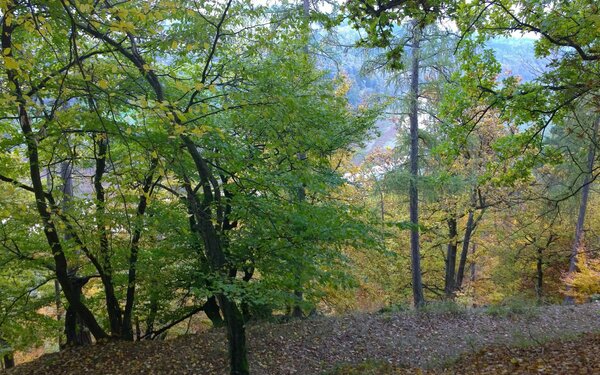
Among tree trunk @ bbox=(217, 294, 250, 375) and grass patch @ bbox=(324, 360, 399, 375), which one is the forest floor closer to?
grass patch @ bbox=(324, 360, 399, 375)

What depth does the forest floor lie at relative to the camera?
6.88 meters

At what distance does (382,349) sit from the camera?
30.7 feet

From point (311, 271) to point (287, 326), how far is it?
4593 mm

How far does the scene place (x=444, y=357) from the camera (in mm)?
7965

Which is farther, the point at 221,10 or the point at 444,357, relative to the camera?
the point at 444,357

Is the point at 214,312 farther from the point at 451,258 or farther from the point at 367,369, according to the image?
the point at 451,258

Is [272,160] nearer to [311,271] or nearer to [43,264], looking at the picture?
[311,271]

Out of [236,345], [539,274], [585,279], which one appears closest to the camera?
[236,345]

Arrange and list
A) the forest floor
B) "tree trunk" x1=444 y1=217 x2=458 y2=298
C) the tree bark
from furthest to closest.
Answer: "tree trunk" x1=444 y1=217 x2=458 y2=298 → the forest floor → the tree bark

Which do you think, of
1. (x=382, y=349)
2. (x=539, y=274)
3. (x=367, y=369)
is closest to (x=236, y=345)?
(x=367, y=369)

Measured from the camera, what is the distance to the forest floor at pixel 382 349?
271 inches

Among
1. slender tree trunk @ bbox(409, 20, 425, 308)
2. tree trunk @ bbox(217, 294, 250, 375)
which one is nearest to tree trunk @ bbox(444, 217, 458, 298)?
slender tree trunk @ bbox(409, 20, 425, 308)

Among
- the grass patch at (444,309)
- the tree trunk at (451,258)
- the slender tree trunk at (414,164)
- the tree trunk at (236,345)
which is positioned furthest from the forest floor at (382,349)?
the tree trunk at (451,258)

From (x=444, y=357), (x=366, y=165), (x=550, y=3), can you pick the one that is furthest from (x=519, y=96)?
(x=366, y=165)
